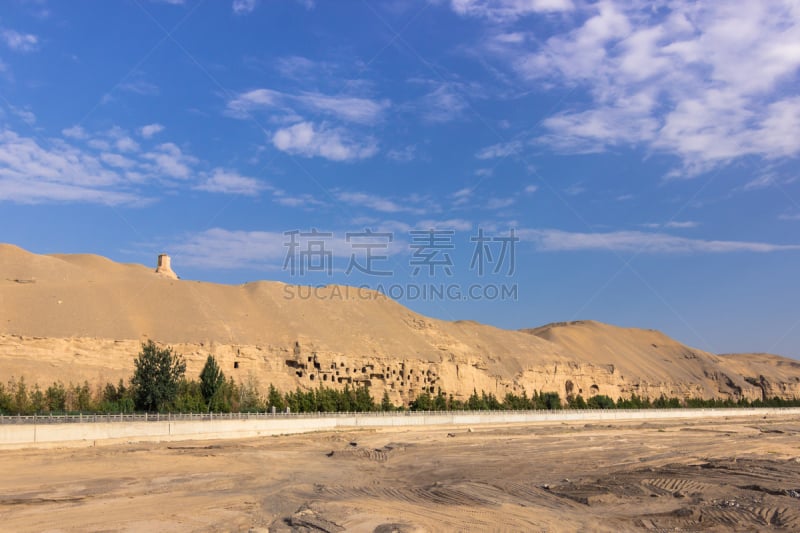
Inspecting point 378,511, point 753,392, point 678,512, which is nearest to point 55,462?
point 378,511

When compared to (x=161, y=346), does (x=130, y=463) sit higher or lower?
lower

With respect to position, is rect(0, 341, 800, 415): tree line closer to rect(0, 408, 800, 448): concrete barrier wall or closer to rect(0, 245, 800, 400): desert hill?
rect(0, 245, 800, 400): desert hill

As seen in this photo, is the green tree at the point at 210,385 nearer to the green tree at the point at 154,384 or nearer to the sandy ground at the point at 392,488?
the green tree at the point at 154,384

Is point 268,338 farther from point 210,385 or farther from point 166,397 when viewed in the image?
point 166,397

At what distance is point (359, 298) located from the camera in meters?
99.7

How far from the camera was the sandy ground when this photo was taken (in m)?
18.1

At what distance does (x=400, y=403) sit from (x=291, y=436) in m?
34.7

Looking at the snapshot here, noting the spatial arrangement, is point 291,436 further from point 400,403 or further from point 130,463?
point 400,403

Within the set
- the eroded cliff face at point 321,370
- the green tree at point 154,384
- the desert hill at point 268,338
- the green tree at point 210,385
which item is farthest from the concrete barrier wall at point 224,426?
the desert hill at point 268,338

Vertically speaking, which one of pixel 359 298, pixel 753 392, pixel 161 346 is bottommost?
pixel 753 392

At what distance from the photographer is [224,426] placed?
40.8m

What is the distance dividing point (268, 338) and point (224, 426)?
1327 inches

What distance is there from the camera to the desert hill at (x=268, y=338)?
5806cm

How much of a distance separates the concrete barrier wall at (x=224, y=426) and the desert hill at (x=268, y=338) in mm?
17463
